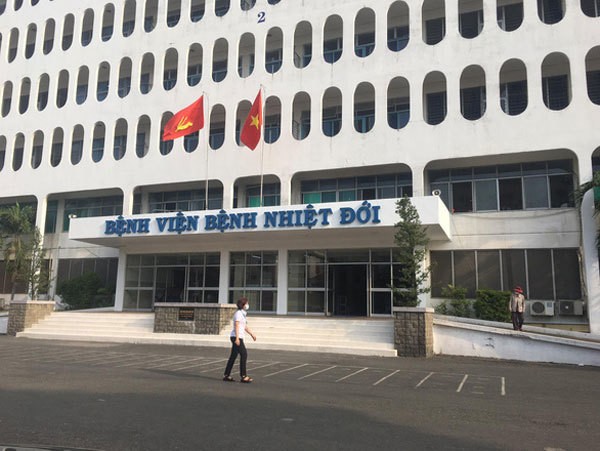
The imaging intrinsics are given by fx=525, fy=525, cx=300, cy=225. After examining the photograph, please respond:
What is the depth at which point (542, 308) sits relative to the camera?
64.8 feet

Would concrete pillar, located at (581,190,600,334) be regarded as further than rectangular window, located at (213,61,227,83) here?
No

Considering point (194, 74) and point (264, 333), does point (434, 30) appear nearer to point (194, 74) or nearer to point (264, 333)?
point (194, 74)

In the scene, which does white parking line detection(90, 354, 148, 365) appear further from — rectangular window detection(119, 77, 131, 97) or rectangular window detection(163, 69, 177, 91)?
rectangular window detection(119, 77, 131, 97)

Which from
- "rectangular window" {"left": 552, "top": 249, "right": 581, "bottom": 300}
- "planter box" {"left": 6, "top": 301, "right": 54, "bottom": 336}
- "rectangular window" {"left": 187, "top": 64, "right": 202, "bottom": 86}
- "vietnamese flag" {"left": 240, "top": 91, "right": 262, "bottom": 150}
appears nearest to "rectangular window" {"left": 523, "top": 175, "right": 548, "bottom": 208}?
"rectangular window" {"left": 552, "top": 249, "right": 581, "bottom": 300}

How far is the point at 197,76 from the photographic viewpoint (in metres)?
27.9

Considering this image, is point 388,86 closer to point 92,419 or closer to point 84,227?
point 84,227

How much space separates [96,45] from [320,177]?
1602cm

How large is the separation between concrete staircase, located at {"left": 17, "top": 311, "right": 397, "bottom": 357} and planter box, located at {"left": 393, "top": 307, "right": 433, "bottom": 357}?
1.33 feet

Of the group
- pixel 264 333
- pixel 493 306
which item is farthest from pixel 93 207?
pixel 493 306

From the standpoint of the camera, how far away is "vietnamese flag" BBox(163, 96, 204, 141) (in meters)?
23.7

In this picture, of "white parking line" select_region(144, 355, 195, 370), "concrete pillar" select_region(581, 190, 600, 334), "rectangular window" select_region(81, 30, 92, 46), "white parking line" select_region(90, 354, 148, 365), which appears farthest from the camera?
"rectangular window" select_region(81, 30, 92, 46)

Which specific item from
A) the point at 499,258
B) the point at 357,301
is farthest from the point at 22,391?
the point at 499,258

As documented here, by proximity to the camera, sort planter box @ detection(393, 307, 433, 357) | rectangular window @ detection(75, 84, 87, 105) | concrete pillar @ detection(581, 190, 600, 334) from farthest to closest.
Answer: rectangular window @ detection(75, 84, 87, 105) → concrete pillar @ detection(581, 190, 600, 334) → planter box @ detection(393, 307, 433, 357)

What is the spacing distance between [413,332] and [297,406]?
928 cm
